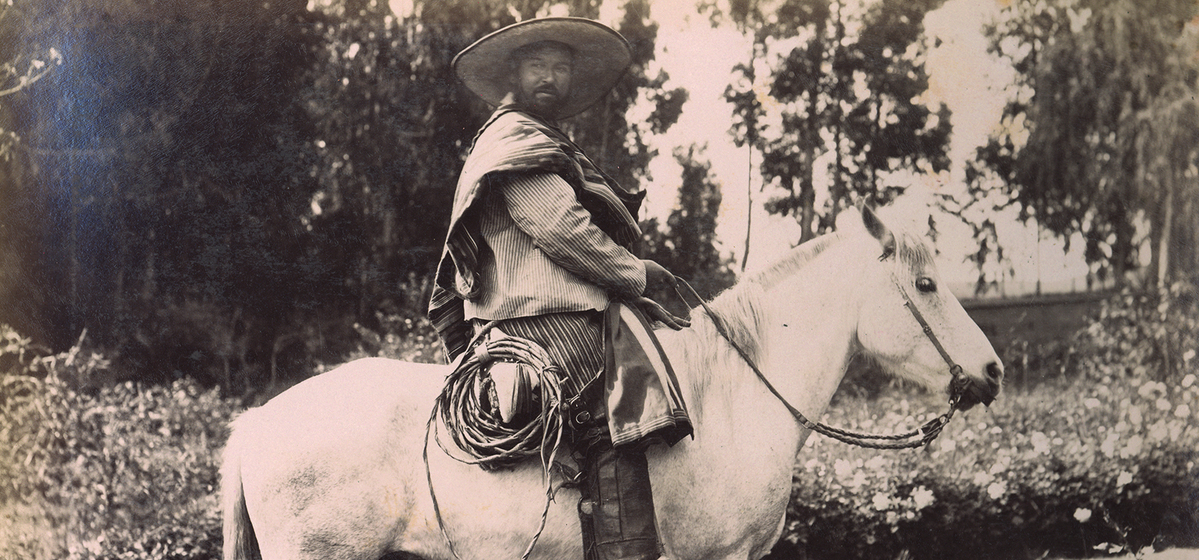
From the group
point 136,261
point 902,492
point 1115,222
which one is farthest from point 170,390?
point 1115,222

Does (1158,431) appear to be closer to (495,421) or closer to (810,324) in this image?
(810,324)

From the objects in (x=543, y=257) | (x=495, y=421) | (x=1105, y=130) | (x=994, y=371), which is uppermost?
(x=1105, y=130)

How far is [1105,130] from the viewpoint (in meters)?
4.33

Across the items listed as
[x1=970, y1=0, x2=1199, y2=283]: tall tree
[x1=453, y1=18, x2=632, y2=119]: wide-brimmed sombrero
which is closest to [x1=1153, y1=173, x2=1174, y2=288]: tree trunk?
[x1=970, y1=0, x2=1199, y2=283]: tall tree

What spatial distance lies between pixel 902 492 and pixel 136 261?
4.11 m

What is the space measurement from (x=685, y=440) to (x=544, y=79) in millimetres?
1563

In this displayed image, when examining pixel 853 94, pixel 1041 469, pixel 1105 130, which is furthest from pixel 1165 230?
pixel 853 94

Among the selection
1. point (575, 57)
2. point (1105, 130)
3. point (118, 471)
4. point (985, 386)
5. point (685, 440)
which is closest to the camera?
point (685, 440)

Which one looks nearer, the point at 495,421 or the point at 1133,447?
the point at 495,421

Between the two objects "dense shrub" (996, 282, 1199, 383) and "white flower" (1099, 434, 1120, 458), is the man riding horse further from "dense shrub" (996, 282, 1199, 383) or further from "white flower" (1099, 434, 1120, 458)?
"white flower" (1099, 434, 1120, 458)

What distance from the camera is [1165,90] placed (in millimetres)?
4371

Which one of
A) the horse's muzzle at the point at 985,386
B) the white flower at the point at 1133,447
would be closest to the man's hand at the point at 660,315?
the horse's muzzle at the point at 985,386

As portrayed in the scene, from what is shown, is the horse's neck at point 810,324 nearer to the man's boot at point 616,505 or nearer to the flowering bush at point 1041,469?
the man's boot at point 616,505

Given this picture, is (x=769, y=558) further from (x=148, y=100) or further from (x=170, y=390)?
(x=148, y=100)
